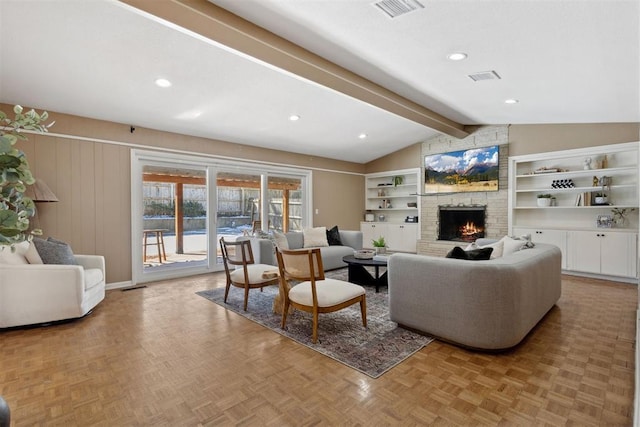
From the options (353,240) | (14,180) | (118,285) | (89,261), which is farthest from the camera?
(353,240)

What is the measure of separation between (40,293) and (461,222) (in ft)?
23.3

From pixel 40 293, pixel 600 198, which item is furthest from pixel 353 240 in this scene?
pixel 40 293

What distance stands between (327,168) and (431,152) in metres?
2.50

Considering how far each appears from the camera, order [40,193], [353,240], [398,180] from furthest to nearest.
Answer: [398,180] → [353,240] → [40,193]

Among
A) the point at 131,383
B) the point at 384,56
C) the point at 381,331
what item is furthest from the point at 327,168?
the point at 131,383

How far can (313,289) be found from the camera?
2.74 m

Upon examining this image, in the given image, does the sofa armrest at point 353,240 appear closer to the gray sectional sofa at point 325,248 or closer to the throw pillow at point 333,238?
the gray sectional sofa at point 325,248

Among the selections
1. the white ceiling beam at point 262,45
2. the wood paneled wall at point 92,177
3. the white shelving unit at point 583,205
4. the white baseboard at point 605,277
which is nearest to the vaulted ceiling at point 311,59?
the white ceiling beam at point 262,45

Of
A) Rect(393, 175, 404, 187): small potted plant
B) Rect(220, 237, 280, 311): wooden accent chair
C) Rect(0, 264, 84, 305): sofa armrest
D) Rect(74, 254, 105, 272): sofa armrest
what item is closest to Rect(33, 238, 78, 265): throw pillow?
Rect(0, 264, 84, 305): sofa armrest

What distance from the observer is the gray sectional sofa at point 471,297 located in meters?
2.40

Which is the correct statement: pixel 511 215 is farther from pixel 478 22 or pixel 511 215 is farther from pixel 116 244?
pixel 116 244

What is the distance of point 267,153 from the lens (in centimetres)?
664

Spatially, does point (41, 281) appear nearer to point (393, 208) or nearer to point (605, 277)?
point (393, 208)

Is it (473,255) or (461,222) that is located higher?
(461,222)
